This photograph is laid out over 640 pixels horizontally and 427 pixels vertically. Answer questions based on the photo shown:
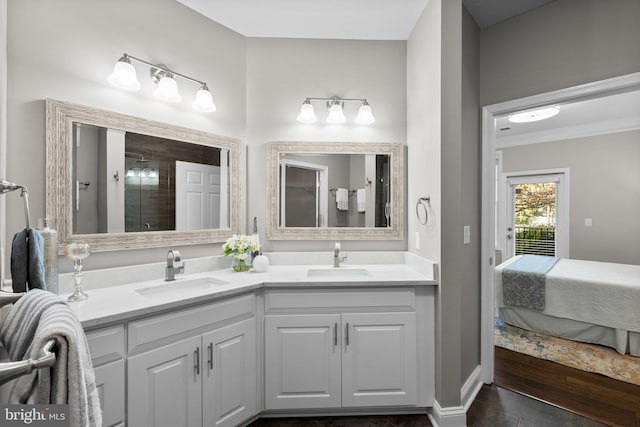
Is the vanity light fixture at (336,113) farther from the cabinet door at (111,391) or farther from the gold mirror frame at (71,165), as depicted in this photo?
the cabinet door at (111,391)

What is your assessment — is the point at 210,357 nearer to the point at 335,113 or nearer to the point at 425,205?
the point at 425,205

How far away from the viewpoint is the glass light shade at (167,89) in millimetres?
1942

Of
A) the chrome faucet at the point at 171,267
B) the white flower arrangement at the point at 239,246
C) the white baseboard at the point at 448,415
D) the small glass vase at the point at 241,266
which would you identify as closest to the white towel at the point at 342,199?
the white flower arrangement at the point at 239,246

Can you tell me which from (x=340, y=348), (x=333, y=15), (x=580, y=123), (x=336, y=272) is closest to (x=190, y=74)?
(x=333, y=15)

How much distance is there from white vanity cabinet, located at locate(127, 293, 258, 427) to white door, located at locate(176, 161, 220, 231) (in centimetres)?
71

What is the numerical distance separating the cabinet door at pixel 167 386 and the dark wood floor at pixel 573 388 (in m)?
2.24

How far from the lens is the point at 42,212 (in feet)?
5.12

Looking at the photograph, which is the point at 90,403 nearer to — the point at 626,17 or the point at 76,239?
the point at 76,239

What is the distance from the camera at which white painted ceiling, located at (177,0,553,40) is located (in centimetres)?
211

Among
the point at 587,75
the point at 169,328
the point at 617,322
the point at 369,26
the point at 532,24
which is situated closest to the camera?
the point at 169,328

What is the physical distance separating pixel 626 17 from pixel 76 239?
3402mm

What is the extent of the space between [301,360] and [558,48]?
2660mm

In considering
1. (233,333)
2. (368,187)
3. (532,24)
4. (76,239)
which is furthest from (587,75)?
(76,239)

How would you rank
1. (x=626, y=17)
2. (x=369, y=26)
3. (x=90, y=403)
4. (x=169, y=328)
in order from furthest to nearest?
(x=369, y=26) → (x=626, y=17) → (x=169, y=328) → (x=90, y=403)
